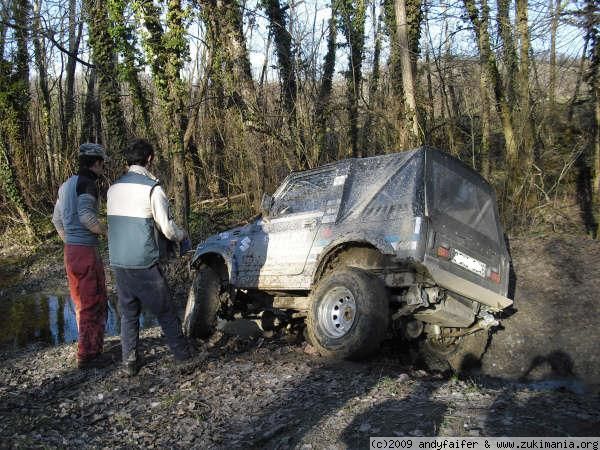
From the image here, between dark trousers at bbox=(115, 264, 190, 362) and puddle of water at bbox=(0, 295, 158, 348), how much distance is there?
3.24 m

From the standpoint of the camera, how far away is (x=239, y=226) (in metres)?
7.27

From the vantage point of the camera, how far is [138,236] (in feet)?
15.8

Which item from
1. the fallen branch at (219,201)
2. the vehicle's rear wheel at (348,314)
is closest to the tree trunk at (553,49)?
the vehicle's rear wheel at (348,314)

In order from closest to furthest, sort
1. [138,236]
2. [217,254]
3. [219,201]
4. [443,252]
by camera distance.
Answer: [138,236] → [443,252] → [217,254] → [219,201]

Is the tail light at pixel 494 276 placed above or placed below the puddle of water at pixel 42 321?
above

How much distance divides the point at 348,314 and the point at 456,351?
163 centimetres

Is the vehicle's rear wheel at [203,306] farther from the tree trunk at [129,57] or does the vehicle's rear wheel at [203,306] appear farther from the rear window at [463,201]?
the tree trunk at [129,57]

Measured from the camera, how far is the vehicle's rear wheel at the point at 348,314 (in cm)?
508

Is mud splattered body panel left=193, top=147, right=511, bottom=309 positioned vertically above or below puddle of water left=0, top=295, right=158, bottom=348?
above

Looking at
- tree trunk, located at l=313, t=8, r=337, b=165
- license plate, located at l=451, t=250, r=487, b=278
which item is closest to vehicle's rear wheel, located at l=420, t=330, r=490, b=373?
license plate, located at l=451, t=250, r=487, b=278

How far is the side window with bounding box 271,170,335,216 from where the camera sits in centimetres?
635

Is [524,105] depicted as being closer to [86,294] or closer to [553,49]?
[553,49]

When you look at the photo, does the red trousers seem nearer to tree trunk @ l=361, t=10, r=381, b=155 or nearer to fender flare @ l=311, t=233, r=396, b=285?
fender flare @ l=311, t=233, r=396, b=285

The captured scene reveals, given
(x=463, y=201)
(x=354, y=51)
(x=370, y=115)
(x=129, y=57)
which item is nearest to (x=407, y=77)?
(x=370, y=115)
